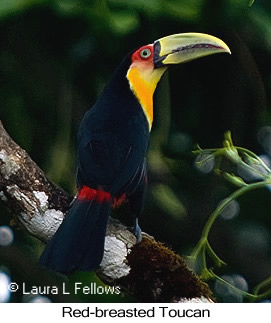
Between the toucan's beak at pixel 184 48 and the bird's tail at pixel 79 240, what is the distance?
0.52 m

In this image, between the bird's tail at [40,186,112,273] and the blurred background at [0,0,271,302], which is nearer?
the bird's tail at [40,186,112,273]

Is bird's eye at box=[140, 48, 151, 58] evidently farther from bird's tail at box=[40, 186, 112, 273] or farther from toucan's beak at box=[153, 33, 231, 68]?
bird's tail at box=[40, 186, 112, 273]

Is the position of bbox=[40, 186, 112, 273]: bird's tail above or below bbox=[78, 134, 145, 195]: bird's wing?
below

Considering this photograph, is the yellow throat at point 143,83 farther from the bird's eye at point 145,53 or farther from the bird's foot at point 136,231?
the bird's foot at point 136,231

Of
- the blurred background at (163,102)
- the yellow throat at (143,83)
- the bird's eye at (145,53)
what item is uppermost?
the bird's eye at (145,53)

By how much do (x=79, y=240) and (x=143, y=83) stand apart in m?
0.54

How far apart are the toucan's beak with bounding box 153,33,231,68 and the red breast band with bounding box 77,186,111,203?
1.52 feet

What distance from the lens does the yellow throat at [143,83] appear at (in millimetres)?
2557

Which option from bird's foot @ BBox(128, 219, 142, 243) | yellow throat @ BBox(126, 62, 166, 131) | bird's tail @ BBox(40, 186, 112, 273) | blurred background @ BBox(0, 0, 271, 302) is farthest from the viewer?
blurred background @ BBox(0, 0, 271, 302)

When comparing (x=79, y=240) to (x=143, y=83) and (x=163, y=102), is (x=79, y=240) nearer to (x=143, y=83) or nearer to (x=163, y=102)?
(x=143, y=83)

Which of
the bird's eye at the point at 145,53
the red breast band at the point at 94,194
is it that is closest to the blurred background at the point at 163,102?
the bird's eye at the point at 145,53

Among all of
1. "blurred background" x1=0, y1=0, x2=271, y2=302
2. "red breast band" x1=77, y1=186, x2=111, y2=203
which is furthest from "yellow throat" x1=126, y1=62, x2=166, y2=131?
Answer: "red breast band" x1=77, y1=186, x2=111, y2=203

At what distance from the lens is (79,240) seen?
2.23 m

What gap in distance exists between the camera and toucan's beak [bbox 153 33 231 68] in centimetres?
262
